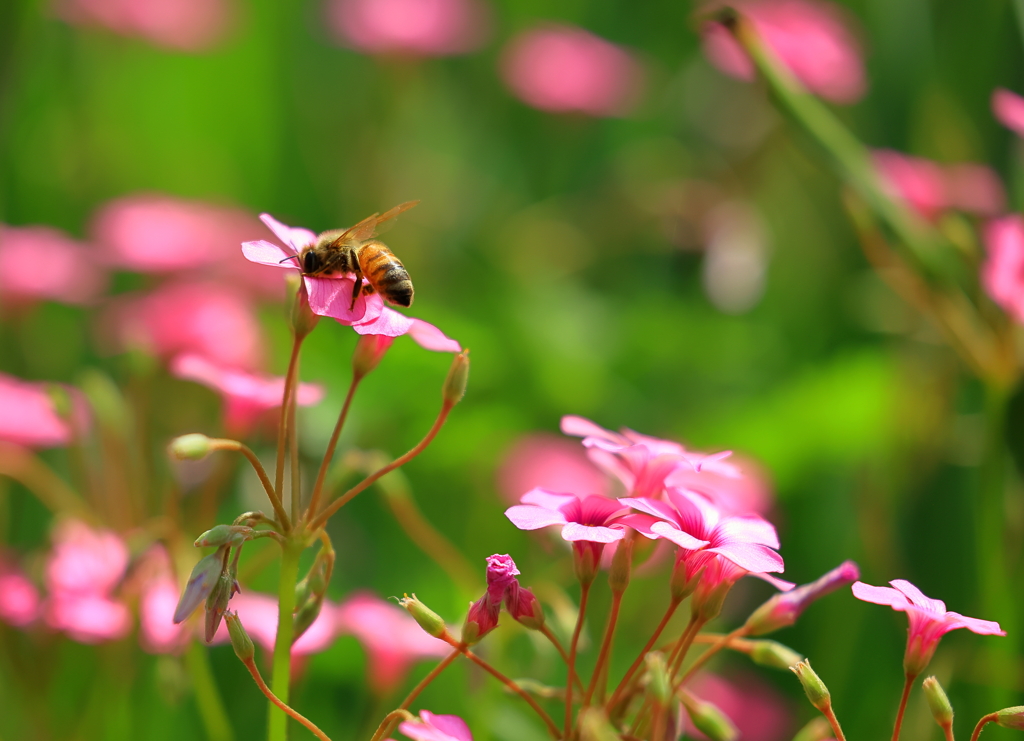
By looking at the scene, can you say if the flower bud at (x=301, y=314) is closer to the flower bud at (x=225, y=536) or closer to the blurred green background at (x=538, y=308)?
the flower bud at (x=225, y=536)

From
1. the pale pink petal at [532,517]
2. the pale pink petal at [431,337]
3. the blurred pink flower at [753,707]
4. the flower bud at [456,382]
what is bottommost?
the blurred pink flower at [753,707]

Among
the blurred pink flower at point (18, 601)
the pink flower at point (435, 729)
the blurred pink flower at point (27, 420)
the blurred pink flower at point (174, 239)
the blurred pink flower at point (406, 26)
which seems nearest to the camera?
the pink flower at point (435, 729)

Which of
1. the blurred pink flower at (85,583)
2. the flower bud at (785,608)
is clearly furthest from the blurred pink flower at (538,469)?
the flower bud at (785,608)

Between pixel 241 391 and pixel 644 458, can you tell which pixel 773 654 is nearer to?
pixel 644 458

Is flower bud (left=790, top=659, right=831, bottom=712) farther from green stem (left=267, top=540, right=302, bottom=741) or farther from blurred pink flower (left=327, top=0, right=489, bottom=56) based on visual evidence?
blurred pink flower (left=327, top=0, right=489, bottom=56)

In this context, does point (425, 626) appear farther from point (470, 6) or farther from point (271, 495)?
point (470, 6)

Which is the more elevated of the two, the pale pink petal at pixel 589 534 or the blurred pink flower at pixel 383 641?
the pale pink petal at pixel 589 534

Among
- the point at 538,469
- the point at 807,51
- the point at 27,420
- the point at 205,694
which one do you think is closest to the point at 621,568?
the point at 205,694
